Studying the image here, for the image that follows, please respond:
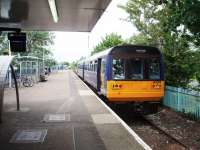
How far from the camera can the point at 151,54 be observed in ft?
53.5

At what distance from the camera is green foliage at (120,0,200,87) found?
13.5 metres

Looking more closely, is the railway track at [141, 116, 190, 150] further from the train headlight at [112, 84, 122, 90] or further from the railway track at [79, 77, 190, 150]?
the train headlight at [112, 84, 122, 90]

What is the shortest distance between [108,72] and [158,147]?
5.36 metres

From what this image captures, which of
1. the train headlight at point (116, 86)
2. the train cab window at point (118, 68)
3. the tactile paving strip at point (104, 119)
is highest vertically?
the train cab window at point (118, 68)

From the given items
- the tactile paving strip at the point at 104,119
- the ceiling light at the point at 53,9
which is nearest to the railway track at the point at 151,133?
the tactile paving strip at the point at 104,119

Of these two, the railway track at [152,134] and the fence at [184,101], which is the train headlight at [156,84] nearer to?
the fence at [184,101]

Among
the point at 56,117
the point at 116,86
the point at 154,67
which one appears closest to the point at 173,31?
the point at 154,67

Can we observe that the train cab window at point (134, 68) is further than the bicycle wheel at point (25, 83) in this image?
No

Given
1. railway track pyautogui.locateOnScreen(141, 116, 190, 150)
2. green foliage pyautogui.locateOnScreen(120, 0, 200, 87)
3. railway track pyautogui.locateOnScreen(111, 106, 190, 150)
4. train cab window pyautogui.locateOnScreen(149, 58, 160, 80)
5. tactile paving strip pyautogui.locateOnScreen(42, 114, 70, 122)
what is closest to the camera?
railway track pyautogui.locateOnScreen(141, 116, 190, 150)

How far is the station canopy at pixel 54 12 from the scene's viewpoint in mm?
11781

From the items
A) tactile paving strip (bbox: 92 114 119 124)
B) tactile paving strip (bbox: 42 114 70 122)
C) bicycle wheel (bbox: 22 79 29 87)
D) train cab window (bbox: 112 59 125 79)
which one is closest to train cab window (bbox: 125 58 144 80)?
train cab window (bbox: 112 59 125 79)

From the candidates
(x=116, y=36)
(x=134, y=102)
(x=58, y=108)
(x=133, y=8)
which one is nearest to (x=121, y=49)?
(x=134, y=102)

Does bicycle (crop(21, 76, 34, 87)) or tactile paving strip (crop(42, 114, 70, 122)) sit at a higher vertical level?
bicycle (crop(21, 76, 34, 87))

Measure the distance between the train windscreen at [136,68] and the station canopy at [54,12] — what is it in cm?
198
